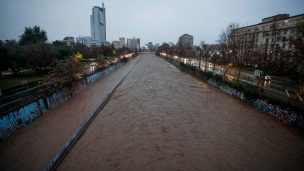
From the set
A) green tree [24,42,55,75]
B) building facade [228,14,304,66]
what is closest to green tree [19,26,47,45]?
green tree [24,42,55,75]

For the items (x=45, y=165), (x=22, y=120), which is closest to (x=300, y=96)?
(x=45, y=165)

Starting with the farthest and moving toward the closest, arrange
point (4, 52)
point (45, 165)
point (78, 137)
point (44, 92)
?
point (4, 52) < point (44, 92) < point (78, 137) < point (45, 165)

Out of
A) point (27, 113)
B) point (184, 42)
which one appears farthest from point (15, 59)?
point (184, 42)

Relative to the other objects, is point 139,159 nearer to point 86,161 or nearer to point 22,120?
point 86,161

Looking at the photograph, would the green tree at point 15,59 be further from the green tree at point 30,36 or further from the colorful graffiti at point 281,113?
the colorful graffiti at point 281,113

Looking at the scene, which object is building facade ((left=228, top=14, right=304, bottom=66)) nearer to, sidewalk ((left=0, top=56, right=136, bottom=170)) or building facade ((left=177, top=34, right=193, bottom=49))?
→ sidewalk ((left=0, top=56, right=136, bottom=170))

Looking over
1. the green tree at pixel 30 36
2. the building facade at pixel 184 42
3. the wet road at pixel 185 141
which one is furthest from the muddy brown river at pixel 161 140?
the building facade at pixel 184 42
